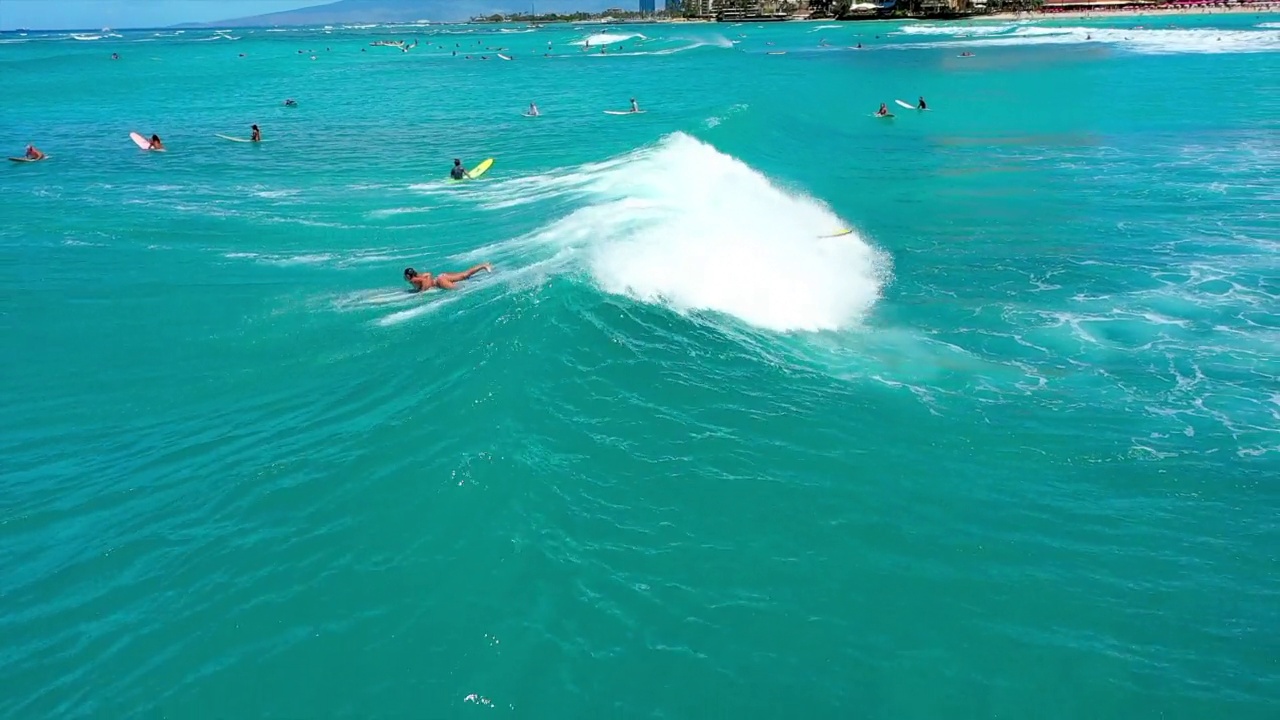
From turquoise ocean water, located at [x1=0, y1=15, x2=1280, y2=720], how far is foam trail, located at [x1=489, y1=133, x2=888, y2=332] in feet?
0.48

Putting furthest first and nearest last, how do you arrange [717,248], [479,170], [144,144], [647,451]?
[144,144] < [479,170] < [717,248] < [647,451]

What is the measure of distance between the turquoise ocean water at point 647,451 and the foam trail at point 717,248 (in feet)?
0.48

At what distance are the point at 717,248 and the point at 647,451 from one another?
9.06 metres

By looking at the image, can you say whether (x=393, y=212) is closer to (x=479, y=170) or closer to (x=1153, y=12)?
(x=479, y=170)

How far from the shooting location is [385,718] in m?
7.89

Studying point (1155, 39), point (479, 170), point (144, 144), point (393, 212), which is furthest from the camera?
point (1155, 39)

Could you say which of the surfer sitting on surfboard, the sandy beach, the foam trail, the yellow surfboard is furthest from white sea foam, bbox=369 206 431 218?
the sandy beach

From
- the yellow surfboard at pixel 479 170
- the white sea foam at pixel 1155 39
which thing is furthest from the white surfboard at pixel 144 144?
the white sea foam at pixel 1155 39

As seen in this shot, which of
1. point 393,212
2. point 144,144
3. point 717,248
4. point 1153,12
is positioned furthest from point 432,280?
point 1153,12

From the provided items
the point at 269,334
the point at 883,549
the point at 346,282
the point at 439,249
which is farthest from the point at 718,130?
the point at 883,549

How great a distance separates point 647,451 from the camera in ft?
40.1

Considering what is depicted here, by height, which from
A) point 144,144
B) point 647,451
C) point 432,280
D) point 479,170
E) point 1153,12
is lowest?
point 647,451

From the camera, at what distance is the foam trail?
17734mm

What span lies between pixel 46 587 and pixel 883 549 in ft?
35.1
